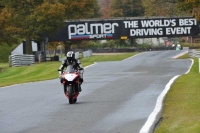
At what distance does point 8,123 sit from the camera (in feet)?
39.2

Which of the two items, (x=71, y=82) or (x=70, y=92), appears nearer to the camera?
(x=70, y=92)

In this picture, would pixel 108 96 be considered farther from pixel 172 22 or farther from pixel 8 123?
pixel 172 22

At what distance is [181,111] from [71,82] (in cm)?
385

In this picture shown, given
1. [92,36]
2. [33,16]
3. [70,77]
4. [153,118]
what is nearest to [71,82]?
[70,77]

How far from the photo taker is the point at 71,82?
50.6 ft

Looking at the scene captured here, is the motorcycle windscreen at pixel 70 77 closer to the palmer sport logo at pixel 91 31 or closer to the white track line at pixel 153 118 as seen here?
the white track line at pixel 153 118

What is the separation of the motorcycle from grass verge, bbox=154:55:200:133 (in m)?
2.42

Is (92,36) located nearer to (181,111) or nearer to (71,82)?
(71,82)

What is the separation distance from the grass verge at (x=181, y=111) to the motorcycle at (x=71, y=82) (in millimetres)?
2422

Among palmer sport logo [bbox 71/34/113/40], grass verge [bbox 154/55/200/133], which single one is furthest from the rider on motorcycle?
palmer sport logo [bbox 71/34/113/40]

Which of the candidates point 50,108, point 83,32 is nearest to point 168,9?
point 83,32

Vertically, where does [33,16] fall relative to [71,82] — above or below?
above

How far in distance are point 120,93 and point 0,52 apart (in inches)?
1906

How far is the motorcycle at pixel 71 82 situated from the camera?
15.3m
